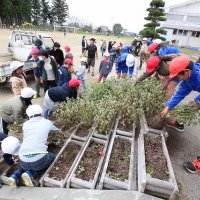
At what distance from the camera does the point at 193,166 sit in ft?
11.5

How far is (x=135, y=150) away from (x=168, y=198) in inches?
41.9

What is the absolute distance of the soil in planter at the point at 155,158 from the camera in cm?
303

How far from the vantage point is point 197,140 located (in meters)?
4.46

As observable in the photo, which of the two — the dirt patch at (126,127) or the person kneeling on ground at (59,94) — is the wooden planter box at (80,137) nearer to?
the dirt patch at (126,127)

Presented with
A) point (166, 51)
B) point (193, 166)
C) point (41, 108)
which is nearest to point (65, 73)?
point (41, 108)

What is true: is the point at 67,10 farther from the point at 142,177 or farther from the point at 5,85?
the point at 142,177

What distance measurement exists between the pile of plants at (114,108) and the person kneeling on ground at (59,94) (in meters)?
0.21

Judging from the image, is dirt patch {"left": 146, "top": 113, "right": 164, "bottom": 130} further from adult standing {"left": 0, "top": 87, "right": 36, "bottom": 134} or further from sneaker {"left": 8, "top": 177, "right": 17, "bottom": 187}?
sneaker {"left": 8, "top": 177, "right": 17, "bottom": 187}

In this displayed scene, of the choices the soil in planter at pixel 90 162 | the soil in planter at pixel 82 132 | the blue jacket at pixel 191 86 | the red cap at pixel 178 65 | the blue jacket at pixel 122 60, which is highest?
the red cap at pixel 178 65

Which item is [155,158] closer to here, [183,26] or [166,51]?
[166,51]

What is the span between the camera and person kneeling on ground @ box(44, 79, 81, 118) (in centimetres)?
473

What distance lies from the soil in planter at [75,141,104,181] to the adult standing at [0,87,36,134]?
5.01ft

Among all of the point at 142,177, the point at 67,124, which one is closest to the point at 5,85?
the point at 67,124

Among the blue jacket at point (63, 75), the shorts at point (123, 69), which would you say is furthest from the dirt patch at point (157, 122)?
the shorts at point (123, 69)
